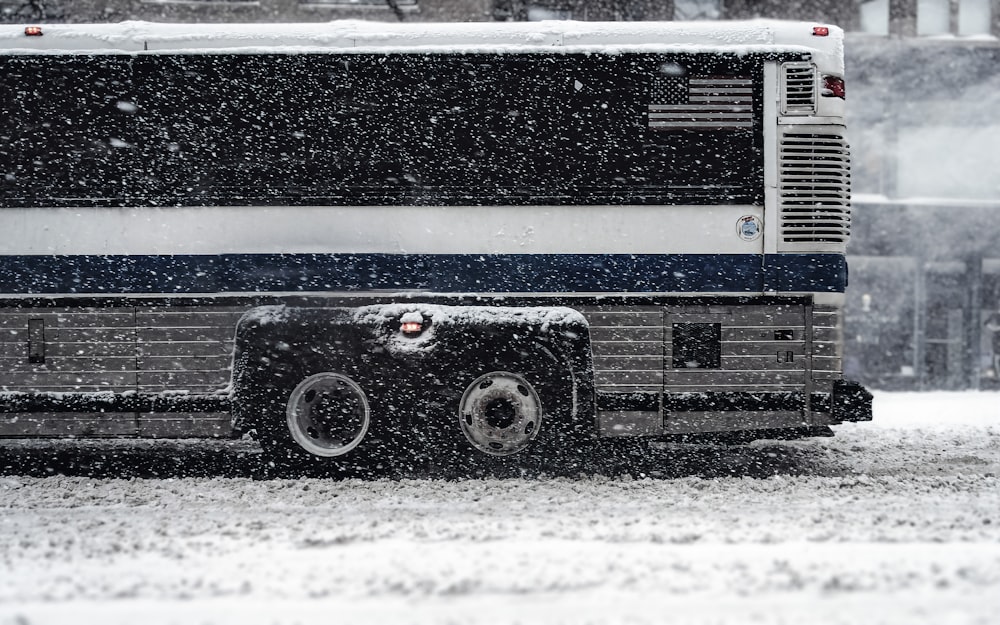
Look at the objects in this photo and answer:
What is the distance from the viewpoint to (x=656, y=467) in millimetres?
7520

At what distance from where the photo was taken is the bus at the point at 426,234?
6957 mm

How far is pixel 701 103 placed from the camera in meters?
7.05

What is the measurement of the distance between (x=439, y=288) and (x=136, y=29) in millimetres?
3110

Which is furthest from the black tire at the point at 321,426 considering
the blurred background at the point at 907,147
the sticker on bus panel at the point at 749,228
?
the blurred background at the point at 907,147

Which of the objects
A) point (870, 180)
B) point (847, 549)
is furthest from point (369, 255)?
point (870, 180)

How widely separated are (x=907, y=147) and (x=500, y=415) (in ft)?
52.1

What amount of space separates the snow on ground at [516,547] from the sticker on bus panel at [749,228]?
1826 mm

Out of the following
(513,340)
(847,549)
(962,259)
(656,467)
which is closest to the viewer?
(847,549)

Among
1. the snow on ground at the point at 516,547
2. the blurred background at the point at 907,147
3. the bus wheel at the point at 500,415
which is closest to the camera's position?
the snow on ground at the point at 516,547

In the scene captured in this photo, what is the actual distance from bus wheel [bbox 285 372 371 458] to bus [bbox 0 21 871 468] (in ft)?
0.08

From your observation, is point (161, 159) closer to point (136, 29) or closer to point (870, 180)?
point (136, 29)

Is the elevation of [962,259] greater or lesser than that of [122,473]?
greater

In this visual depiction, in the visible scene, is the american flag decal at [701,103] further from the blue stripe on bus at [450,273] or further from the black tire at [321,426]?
the black tire at [321,426]

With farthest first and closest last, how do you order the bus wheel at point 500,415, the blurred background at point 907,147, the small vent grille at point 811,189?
the blurred background at point 907,147 → the bus wheel at point 500,415 → the small vent grille at point 811,189
